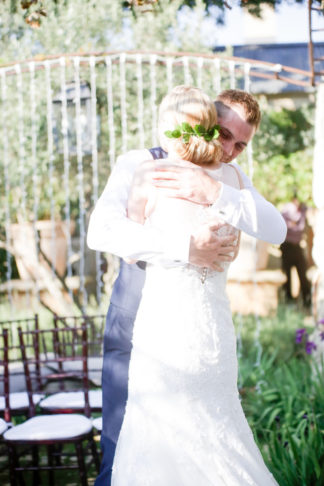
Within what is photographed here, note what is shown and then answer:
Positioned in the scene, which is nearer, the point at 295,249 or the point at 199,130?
the point at 199,130

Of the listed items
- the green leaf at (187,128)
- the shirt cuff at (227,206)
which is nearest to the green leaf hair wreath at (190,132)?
the green leaf at (187,128)

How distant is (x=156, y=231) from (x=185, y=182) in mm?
163

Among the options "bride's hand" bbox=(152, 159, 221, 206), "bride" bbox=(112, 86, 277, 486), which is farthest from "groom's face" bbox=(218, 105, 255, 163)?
"bride's hand" bbox=(152, 159, 221, 206)

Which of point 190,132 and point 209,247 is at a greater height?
point 190,132

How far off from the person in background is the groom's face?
22.3 feet

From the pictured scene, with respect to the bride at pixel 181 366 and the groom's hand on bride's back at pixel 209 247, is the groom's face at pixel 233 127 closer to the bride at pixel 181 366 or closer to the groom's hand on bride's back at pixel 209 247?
the bride at pixel 181 366

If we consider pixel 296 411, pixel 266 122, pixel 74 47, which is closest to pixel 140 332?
pixel 296 411

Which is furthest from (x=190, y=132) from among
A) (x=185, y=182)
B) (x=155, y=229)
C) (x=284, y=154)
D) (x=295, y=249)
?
(x=284, y=154)

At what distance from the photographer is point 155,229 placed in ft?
6.68

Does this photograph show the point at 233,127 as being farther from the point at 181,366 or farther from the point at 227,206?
the point at 181,366

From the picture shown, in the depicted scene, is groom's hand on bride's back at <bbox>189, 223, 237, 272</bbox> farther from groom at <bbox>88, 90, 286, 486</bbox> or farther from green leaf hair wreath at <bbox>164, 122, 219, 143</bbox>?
green leaf hair wreath at <bbox>164, 122, 219, 143</bbox>

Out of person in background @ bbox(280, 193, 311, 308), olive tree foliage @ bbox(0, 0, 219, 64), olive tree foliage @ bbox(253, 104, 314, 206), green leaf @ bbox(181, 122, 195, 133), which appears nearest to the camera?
green leaf @ bbox(181, 122, 195, 133)

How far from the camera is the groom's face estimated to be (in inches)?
88.1

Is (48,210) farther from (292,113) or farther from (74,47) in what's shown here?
(292,113)
